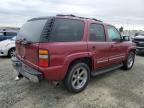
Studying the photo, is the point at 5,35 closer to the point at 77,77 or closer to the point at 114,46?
the point at 114,46

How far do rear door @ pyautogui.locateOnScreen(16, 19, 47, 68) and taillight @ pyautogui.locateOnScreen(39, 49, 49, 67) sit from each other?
129 mm

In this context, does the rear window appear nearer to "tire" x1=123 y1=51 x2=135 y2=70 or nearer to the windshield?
the windshield

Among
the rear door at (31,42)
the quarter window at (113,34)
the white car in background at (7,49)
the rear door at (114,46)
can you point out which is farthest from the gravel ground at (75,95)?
the white car in background at (7,49)

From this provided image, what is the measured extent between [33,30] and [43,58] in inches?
31.9

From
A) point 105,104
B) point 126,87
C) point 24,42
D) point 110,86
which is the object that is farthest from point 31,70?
point 126,87

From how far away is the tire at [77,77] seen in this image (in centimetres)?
398

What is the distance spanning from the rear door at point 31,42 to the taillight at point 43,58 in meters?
0.13

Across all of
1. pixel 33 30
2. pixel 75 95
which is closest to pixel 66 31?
pixel 33 30

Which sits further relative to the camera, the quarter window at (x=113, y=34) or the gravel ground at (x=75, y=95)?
the quarter window at (x=113, y=34)

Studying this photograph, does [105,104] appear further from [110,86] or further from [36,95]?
[36,95]

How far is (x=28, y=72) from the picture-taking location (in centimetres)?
369

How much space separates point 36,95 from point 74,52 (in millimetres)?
1432

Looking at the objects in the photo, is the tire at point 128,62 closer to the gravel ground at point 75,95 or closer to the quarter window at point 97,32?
the gravel ground at point 75,95

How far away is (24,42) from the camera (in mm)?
3844
